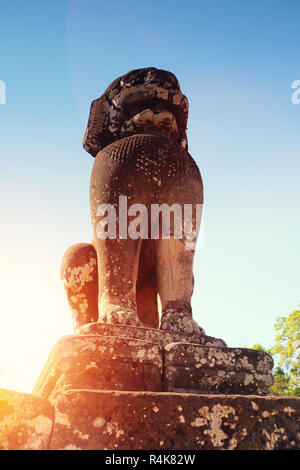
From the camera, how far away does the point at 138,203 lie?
9.87 feet

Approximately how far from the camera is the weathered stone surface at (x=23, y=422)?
62.1 inches

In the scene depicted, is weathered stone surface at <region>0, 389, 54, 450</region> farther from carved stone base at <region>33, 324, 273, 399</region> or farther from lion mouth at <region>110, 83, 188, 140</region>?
lion mouth at <region>110, 83, 188, 140</region>

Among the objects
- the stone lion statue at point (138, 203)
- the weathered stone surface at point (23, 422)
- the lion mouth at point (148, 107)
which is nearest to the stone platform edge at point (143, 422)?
the weathered stone surface at point (23, 422)

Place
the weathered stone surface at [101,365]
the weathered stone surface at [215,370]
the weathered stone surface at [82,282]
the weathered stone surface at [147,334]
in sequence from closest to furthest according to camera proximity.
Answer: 1. the weathered stone surface at [101,365]
2. the weathered stone surface at [215,370]
3. the weathered stone surface at [147,334]
4. the weathered stone surface at [82,282]


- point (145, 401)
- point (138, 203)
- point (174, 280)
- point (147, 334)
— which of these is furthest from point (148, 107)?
point (145, 401)

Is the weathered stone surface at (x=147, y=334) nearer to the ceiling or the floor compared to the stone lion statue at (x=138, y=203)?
nearer to the floor

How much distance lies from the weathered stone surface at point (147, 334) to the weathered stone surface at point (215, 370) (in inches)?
7.0

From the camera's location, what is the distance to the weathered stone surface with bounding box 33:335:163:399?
6.55ft

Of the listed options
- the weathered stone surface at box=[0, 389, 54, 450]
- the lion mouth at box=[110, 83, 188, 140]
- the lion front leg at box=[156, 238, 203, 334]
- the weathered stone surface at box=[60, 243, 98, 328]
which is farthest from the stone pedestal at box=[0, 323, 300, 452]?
the lion mouth at box=[110, 83, 188, 140]

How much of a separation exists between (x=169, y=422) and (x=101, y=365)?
1.48 ft

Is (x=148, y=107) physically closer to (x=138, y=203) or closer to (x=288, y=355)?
(x=138, y=203)

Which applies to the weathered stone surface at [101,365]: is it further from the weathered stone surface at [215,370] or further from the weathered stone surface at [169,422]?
the weathered stone surface at [169,422]

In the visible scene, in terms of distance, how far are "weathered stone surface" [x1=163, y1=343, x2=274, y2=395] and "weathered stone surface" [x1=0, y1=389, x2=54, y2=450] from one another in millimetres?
717
